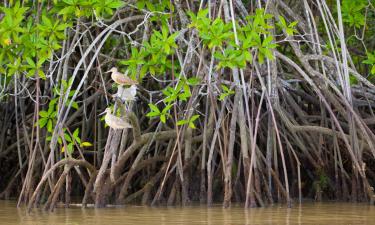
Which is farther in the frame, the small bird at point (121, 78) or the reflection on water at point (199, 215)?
the small bird at point (121, 78)

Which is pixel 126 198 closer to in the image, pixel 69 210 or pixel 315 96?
pixel 69 210

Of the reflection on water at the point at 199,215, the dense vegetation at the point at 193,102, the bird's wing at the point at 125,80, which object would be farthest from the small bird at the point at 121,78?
the reflection on water at the point at 199,215

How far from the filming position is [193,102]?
7.58 metres

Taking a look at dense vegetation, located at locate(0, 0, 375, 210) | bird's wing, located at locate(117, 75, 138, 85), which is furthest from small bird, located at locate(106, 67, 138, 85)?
dense vegetation, located at locate(0, 0, 375, 210)

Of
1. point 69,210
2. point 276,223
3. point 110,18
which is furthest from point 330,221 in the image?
point 110,18

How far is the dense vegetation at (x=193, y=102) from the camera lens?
288 inches

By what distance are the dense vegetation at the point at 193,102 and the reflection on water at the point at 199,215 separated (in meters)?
0.19

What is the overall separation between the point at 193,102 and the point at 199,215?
0.99 meters

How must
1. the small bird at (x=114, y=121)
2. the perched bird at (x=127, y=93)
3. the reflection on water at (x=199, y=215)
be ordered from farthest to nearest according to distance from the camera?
1. the perched bird at (x=127, y=93)
2. the small bird at (x=114, y=121)
3. the reflection on water at (x=199, y=215)

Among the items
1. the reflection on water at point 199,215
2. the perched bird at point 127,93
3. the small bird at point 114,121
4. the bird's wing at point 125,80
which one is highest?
the bird's wing at point 125,80

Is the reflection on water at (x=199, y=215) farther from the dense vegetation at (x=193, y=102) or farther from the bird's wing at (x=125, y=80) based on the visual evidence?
the bird's wing at (x=125, y=80)

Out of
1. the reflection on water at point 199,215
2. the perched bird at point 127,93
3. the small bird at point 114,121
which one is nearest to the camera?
the reflection on water at point 199,215

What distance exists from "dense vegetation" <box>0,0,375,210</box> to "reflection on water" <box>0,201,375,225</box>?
0.19 m

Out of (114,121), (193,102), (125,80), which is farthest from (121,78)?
(193,102)
